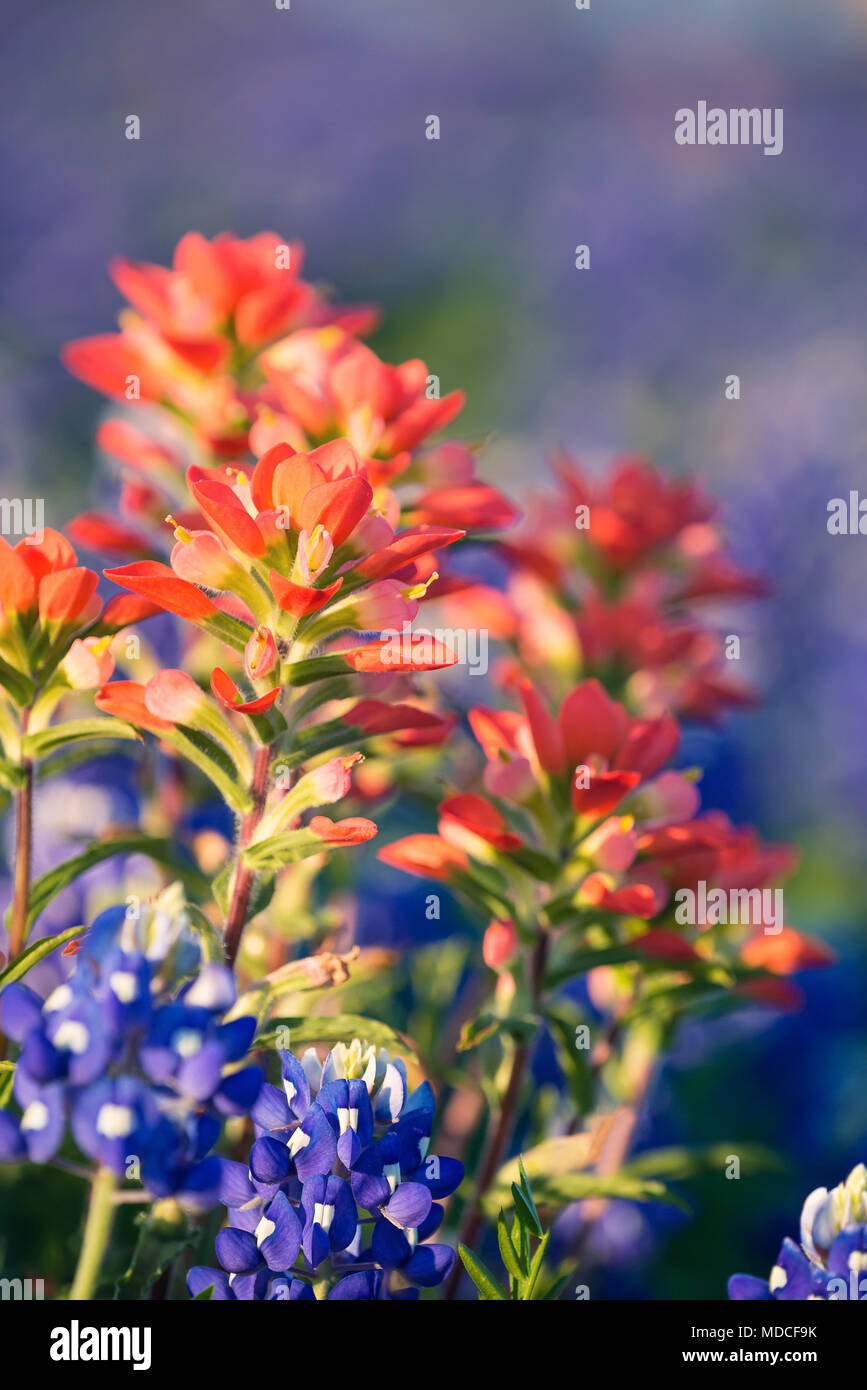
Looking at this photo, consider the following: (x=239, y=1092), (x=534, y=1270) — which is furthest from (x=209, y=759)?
(x=534, y=1270)

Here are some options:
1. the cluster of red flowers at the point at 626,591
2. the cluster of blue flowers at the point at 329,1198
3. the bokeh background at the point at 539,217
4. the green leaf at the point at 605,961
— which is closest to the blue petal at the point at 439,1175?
the cluster of blue flowers at the point at 329,1198

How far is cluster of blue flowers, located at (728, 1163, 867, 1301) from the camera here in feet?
1.58

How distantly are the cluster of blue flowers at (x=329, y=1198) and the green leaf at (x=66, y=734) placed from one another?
145mm

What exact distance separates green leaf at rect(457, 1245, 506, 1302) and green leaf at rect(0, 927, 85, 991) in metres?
0.19

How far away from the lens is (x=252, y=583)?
0.47m

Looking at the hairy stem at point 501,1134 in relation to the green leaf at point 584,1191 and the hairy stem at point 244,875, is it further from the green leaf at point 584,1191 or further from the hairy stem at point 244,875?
the hairy stem at point 244,875

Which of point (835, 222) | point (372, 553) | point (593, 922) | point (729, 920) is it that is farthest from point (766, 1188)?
point (835, 222)

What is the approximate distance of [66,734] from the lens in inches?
19.1

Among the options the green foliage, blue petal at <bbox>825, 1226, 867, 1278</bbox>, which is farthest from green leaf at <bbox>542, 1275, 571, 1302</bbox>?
blue petal at <bbox>825, 1226, 867, 1278</bbox>

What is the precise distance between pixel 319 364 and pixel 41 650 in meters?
0.22

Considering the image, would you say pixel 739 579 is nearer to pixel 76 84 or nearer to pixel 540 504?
pixel 540 504

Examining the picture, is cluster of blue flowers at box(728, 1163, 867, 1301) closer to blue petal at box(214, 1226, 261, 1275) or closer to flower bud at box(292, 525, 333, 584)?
blue petal at box(214, 1226, 261, 1275)

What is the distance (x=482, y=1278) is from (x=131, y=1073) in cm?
16

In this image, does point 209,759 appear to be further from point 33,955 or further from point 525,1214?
point 525,1214
